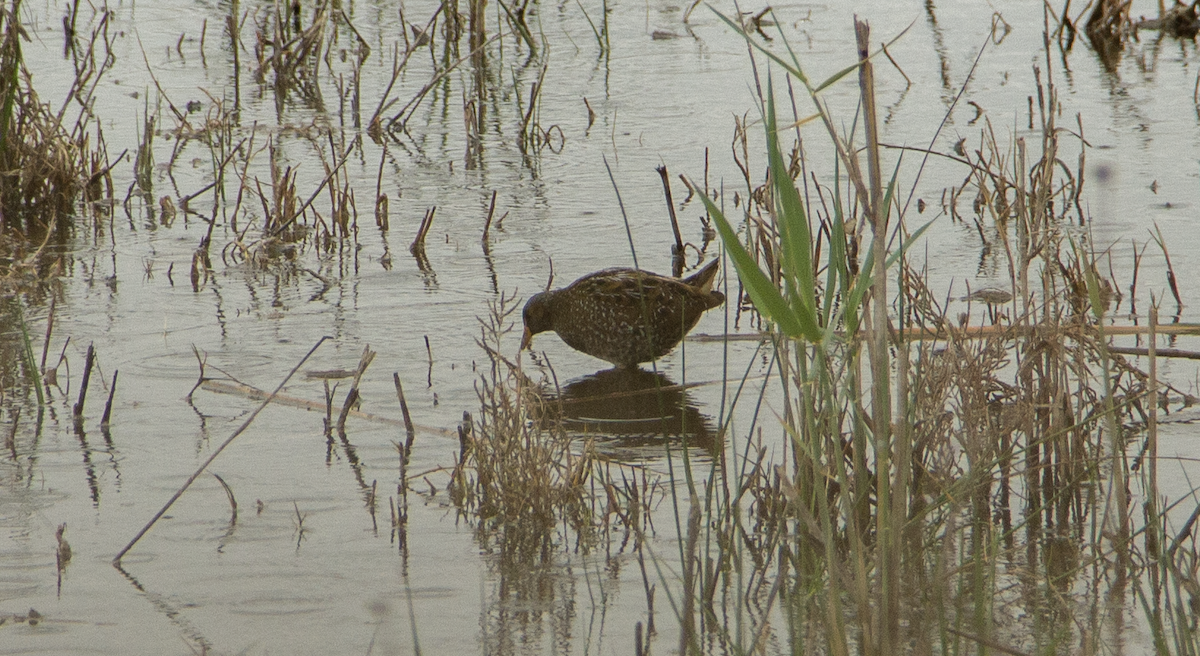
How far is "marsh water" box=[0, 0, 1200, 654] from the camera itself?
11.1ft

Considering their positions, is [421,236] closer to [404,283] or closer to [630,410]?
[404,283]

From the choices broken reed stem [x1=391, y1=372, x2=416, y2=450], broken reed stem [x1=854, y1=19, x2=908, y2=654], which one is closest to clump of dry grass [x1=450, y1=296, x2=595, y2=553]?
broken reed stem [x1=391, y1=372, x2=416, y2=450]

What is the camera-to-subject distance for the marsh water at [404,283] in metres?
3.38

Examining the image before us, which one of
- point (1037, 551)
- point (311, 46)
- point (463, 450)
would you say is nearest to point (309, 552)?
point (463, 450)

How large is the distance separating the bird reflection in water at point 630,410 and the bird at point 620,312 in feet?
0.37

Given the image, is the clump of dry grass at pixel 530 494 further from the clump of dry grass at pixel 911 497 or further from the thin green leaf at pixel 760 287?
the thin green leaf at pixel 760 287

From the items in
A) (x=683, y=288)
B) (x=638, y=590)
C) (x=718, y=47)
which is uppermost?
(x=718, y=47)

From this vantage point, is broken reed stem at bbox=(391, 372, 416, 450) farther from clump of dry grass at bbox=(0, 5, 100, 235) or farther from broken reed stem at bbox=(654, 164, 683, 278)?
clump of dry grass at bbox=(0, 5, 100, 235)

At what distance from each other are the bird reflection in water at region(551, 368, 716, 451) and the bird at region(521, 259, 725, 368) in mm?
114

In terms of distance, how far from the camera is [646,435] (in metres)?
4.66

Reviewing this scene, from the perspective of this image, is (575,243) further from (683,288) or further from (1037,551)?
(1037,551)

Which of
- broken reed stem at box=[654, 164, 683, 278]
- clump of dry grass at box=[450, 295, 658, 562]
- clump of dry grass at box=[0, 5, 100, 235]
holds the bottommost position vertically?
clump of dry grass at box=[450, 295, 658, 562]

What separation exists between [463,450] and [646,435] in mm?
936

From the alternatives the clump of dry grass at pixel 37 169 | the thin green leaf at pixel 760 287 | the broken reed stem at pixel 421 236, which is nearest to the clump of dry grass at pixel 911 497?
the thin green leaf at pixel 760 287
